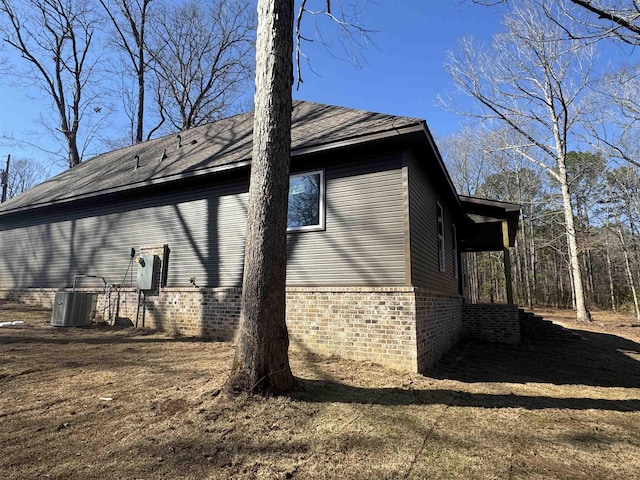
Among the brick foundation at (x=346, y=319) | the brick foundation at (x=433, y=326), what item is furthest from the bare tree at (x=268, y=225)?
the brick foundation at (x=433, y=326)

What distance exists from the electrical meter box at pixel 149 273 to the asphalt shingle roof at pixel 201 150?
192 cm

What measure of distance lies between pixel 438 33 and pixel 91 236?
11127 millimetres

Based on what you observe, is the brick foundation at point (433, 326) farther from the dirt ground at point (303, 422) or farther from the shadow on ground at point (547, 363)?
the dirt ground at point (303, 422)

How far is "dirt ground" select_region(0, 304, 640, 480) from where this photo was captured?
2680mm

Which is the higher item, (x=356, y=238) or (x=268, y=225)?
(x=356, y=238)

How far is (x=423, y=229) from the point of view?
23.2 feet

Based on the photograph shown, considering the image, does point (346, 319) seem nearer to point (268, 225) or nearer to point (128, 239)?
point (268, 225)

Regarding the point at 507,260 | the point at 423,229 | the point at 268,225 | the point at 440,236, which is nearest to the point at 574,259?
the point at 507,260

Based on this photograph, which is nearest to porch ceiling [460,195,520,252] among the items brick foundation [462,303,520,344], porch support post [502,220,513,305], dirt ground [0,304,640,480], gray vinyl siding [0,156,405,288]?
porch support post [502,220,513,305]

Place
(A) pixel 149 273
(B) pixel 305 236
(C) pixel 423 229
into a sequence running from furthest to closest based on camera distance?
1. (A) pixel 149 273
2. (C) pixel 423 229
3. (B) pixel 305 236

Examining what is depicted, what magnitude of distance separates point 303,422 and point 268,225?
1.96 metres

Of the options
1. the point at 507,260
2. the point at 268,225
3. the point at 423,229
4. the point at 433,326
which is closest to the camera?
the point at 268,225

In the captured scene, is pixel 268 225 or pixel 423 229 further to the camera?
pixel 423 229

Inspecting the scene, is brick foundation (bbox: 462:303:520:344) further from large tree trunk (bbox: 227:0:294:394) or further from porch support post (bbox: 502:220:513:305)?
large tree trunk (bbox: 227:0:294:394)
